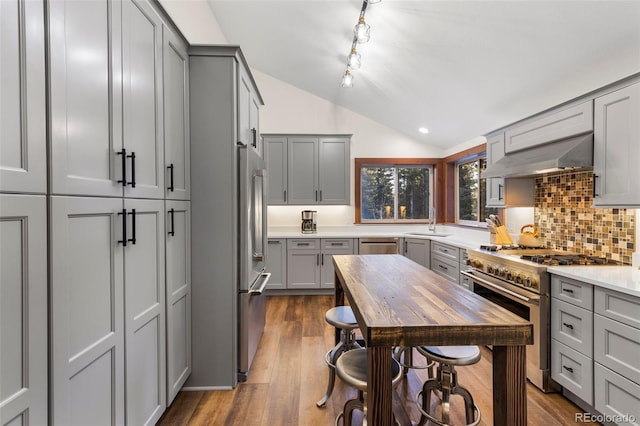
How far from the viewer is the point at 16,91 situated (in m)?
0.88

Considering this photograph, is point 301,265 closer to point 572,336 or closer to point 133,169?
point 572,336

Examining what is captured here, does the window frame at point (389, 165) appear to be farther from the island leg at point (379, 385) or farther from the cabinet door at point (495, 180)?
the island leg at point (379, 385)

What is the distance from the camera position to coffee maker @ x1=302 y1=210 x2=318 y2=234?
4.90 metres

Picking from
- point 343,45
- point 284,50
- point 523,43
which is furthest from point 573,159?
point 284,50

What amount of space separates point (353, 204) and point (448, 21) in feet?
10.2

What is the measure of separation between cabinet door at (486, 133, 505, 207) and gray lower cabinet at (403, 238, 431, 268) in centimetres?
120

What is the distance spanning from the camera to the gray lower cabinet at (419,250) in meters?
4.22

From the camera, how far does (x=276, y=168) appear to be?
4766 millimetres

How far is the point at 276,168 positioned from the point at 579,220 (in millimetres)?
3655

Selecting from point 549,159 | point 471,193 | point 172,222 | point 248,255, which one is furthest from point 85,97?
point 471,193

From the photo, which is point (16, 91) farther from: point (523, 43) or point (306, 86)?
point (306, 86)

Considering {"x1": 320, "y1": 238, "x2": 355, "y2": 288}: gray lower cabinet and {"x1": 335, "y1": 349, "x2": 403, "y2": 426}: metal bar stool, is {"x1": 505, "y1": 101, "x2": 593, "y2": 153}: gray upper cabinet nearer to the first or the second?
{"x1": 335, "y1": 349, "x2": 403, "y2": 426}: metal bar stool

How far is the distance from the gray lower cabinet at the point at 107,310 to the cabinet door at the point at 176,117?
10.4 inches

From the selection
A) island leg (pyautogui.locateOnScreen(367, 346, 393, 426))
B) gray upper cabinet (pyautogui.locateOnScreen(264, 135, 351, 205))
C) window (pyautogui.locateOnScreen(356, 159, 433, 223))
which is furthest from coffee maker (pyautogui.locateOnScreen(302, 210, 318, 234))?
island leg (pyautogui.locateOnScreen(367, 346, 393, 426))
